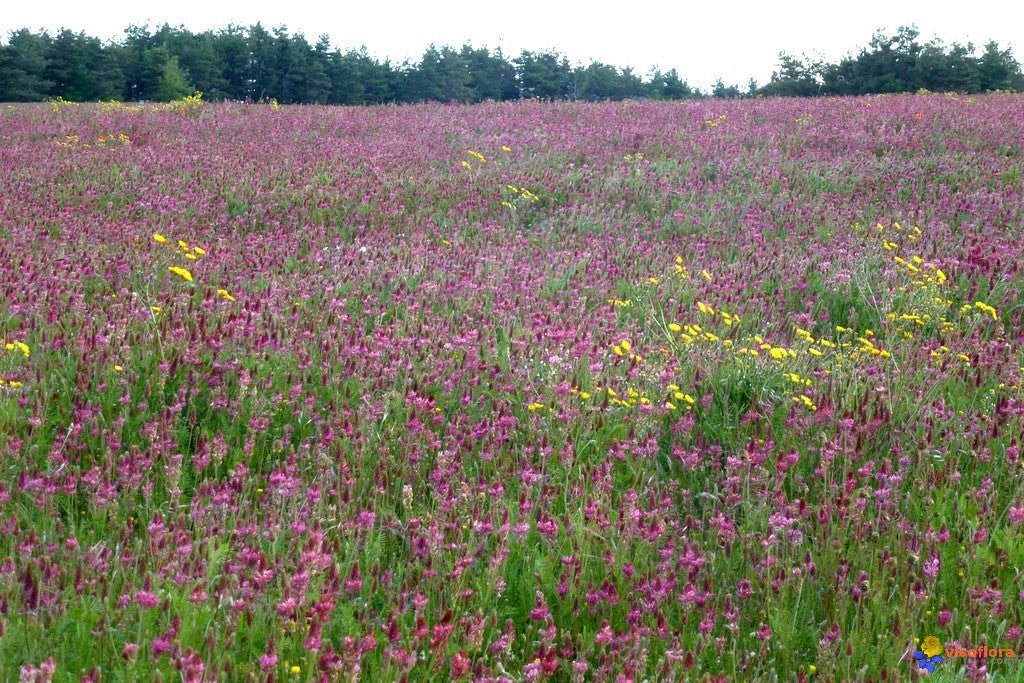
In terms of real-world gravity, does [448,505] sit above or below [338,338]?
below

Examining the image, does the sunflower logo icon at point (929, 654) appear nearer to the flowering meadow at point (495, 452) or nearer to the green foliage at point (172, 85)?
the flowering meadow at point (495, 452)

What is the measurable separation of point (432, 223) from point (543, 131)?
5903mm

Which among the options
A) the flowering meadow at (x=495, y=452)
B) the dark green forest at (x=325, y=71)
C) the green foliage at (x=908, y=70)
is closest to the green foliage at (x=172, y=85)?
the dark green forest at (x=325, y=71)

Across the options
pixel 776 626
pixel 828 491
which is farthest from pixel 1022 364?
pixel 776 626

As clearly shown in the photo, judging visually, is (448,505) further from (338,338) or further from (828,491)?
(338,338)

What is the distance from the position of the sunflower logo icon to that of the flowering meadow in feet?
0.10

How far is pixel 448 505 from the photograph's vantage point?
104 inches

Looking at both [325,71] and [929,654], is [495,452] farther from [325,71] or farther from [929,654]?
[325,71]

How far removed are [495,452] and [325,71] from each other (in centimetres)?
5018

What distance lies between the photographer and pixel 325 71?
163 ft

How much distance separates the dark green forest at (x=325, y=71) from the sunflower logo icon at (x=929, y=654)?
37788mm

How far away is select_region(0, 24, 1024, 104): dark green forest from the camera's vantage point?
38438 mm

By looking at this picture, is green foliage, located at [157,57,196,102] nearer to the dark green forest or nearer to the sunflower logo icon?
the dark green forest

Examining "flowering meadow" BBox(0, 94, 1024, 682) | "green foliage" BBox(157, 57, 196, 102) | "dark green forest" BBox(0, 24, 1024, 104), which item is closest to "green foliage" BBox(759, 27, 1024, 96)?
"dark green forest" BBox(0, 24, 1024, 104)
